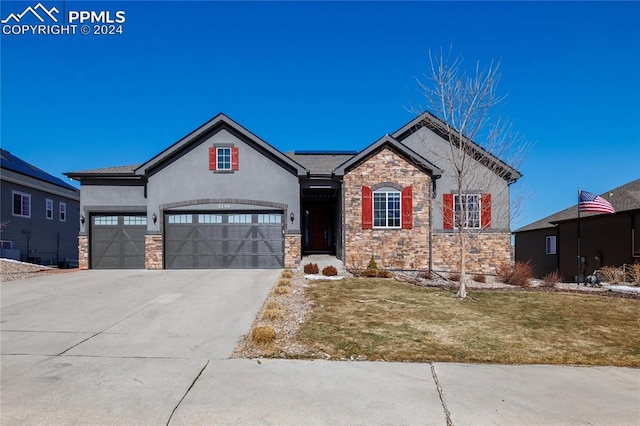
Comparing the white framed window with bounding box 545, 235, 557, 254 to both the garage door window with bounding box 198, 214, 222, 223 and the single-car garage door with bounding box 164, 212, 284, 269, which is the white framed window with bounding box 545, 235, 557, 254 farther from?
the garage door window with bounding box 198, 214, 222, 223

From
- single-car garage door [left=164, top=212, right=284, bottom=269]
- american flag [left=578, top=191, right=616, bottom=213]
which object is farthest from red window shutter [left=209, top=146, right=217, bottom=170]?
american flag [left=578, top=191, right=616, bottom=213]

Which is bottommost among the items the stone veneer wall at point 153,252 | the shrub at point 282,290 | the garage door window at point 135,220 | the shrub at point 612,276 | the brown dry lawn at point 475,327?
the shrub at point 612,276

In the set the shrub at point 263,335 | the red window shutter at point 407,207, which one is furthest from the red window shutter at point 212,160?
the shrub at point 263,335

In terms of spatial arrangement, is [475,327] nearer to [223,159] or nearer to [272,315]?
[272,315]

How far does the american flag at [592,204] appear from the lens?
15320 mm

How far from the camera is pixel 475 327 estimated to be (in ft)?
24.6

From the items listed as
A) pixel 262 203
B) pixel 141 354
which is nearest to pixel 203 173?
pixel 262 203

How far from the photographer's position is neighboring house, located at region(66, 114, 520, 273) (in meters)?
17.0

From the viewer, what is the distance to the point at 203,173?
680 inches

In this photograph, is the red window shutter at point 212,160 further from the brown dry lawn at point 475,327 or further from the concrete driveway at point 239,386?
the concrete driveway at point 239,386

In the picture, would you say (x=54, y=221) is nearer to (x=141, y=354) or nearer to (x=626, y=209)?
(x=141, y=354)

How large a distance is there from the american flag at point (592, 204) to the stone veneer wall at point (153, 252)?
18593 mm

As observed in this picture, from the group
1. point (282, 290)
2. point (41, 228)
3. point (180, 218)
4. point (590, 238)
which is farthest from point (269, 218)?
point (590, 238)

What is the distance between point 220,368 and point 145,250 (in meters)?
13.7
